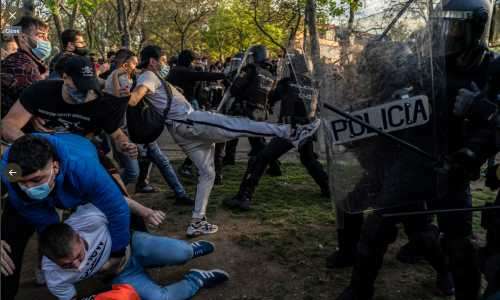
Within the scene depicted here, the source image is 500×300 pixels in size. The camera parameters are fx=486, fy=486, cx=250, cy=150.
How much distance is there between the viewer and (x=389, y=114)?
93.5 inches

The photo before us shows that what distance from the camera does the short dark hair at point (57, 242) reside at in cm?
237

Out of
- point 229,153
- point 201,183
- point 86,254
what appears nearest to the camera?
point 86,254

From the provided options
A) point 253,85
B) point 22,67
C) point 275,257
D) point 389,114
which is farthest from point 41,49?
point 389,114

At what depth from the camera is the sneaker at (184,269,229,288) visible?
123 inches

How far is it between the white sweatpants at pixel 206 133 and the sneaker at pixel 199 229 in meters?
0.06

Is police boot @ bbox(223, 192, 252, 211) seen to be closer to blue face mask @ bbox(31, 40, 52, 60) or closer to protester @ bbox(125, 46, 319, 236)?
protester @ bbox(125, 46, 319, 236)

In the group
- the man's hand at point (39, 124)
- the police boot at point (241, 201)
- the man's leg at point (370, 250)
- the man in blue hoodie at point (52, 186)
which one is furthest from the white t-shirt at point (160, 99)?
the man's leg at point (370, 250)

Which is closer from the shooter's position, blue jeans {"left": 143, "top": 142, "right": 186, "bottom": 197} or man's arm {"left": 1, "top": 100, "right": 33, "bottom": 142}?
man's arm {"left": 1, "top": 100, "right": 33, "bottom": 142}

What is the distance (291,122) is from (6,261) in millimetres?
2898

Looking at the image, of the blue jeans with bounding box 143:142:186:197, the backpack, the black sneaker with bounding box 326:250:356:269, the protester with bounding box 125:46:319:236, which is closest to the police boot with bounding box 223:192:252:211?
the blue jeans with bounding box 143:142:186:197

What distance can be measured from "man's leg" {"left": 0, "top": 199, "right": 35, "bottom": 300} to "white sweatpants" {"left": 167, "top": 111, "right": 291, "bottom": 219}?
1.58 metres

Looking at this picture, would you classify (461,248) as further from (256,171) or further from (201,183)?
(256,171)

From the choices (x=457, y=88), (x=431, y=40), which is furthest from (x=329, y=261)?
(x=431, y=40)

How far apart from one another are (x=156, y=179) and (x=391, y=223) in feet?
13.6
